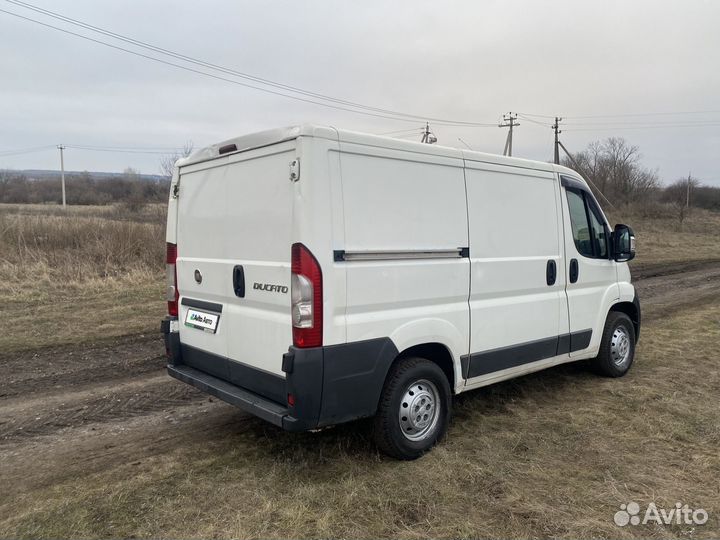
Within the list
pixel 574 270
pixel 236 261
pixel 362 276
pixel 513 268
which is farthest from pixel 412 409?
pixel 574 270

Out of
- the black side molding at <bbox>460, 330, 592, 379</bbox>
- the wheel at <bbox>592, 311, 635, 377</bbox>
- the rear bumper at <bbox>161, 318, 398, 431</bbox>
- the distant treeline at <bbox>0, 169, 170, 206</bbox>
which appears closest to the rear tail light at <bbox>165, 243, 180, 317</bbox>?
the rear bumper at <bbox>161, 318, 398, 431</bbox>

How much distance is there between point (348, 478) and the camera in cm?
356

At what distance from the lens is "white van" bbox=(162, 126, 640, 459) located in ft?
10.8

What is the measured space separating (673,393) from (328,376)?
3.85 m

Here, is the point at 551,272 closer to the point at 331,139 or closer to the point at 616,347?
the point at 616,347

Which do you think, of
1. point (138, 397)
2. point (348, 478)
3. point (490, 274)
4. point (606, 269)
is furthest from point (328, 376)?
point (606, 269)

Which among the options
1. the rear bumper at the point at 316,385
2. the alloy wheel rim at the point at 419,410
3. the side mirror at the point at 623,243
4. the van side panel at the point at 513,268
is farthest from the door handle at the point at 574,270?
the rear bumper at the point at 316,385

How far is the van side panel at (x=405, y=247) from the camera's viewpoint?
3.44 m

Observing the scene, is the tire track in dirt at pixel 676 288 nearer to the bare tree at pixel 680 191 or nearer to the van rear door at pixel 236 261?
the van rear door at pixel 236 261

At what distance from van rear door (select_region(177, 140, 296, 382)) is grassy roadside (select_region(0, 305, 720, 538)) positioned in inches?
29.2

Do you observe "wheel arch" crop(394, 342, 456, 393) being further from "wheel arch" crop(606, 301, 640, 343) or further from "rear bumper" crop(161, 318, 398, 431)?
"wheel arch" crop(606, 301, 640, 343)

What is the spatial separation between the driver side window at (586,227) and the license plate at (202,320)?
351cm

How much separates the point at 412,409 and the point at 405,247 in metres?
1.19

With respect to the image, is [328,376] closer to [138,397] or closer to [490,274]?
[490,274]
